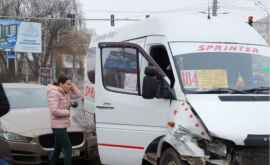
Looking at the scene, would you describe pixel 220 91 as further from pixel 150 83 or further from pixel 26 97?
pixel 26 97

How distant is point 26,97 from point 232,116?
5.89m

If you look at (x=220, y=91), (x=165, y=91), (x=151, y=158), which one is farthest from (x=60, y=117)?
(x=220, y=91)

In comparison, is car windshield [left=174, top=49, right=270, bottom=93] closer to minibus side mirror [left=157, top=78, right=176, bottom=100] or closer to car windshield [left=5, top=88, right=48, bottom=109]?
minibus side mirror [left=157, top=78, right=176, bottom=100]

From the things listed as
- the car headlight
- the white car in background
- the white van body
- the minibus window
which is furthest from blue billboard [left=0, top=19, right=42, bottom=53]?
the minibus window

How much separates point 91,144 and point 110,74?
1870mm

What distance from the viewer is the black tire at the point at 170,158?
5464mm

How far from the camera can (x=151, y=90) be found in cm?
574

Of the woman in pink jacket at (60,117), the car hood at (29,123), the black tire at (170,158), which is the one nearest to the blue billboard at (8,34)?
the car hood at (29,123)

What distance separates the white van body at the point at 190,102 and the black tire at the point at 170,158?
11 millimetres

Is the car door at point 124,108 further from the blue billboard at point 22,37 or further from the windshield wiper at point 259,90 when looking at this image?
the blue billboard at point 22,37

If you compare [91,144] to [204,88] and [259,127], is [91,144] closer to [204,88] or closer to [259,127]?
[204,88]

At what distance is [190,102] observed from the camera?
547cm

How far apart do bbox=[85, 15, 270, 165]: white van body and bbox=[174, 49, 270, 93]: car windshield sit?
0.01 meters

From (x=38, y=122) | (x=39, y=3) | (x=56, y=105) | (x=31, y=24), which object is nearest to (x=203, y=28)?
(x=56, y=105)
